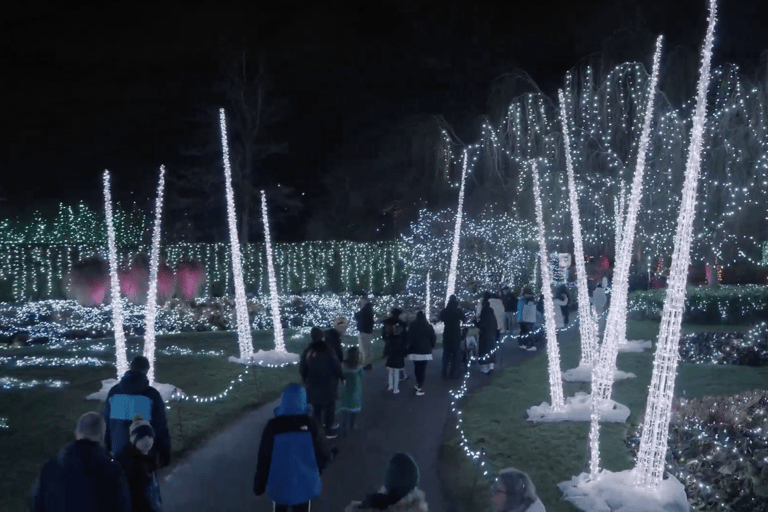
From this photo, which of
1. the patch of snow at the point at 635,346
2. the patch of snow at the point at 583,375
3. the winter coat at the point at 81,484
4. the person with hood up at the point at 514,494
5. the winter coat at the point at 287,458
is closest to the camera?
the person with hood up at the point at 514,494

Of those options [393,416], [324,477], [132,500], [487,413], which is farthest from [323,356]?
[132,500]

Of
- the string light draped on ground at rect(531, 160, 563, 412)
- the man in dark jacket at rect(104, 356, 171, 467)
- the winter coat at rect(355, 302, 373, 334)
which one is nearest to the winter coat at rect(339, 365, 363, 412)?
the string light draped on ground at rect(531, 160, 563, 412)

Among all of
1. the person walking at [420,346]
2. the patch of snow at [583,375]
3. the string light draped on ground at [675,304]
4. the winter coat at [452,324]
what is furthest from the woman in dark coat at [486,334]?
the string light draped on ground at [675,304]

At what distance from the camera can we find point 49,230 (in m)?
39.0

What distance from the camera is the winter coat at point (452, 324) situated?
553 inches

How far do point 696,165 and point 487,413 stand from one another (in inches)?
230

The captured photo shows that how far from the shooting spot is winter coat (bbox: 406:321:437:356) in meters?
13.0

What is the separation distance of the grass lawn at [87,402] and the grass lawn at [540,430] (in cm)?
370

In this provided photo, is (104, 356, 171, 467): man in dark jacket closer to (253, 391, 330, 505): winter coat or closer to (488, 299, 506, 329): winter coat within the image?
(253, 391, 330, 505): winter coat

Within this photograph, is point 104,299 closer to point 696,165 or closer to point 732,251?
point 732,251

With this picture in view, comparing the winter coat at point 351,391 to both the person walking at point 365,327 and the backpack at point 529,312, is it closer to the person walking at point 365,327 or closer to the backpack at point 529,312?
the person walking at point 365,327

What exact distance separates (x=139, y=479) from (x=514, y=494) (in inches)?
102

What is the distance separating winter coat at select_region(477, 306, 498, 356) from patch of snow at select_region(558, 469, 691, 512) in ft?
24.0

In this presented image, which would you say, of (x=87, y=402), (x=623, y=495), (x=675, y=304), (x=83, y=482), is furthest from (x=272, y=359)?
(x=83, y=482)
